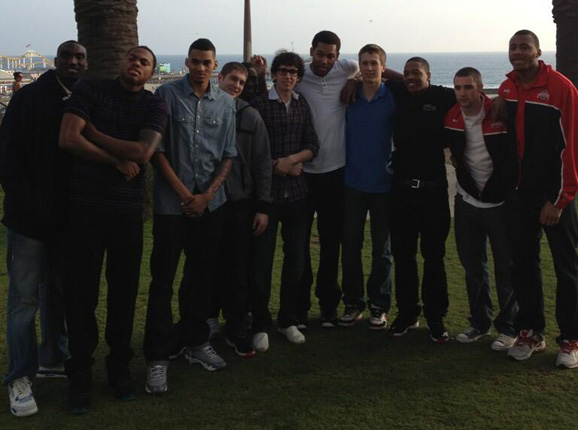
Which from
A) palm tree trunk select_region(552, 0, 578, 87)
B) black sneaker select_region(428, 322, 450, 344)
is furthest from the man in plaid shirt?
palm tree trunk select_region(552, 0, 578, 87)

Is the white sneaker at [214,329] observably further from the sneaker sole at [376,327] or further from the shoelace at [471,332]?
the shoelace at [471,332]

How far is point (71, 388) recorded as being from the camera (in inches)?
169

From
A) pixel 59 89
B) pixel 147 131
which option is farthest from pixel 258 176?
pixel 59 89

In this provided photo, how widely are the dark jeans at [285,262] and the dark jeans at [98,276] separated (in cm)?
113

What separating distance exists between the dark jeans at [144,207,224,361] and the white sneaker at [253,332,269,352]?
46cm

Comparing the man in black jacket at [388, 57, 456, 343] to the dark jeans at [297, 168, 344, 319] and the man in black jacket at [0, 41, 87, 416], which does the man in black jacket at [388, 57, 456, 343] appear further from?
the man in black jacket at [0, 41, 87, 416]

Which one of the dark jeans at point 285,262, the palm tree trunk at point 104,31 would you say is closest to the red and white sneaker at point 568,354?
the dark jeans at point 285,262

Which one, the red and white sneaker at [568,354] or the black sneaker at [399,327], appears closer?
the red and white sneaker at [568,354]

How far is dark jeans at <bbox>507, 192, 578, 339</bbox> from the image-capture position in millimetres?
4828

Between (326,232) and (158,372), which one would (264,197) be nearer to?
(326,232)

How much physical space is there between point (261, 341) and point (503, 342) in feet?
5.88

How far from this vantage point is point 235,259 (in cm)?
507

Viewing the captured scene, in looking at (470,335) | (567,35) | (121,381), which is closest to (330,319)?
(470,335)

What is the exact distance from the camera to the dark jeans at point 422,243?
5211 mm
